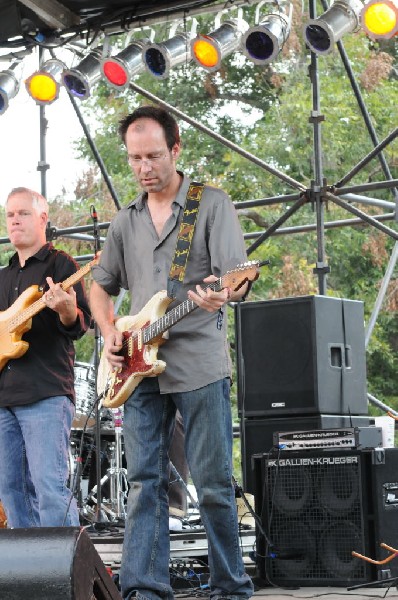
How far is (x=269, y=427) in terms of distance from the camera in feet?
18.3

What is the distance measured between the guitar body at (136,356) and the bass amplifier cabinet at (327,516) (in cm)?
130

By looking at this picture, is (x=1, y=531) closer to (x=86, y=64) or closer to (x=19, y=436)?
(x=19, y=436)

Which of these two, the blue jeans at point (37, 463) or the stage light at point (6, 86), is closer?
the blue jeans at point (37, 463)

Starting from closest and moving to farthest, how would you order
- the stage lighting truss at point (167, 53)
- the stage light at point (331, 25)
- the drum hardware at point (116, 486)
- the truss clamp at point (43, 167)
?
the stage light at point (331, 25) < the stage lighting truss at point (167, 53) < the drum hardware at point (116, 486) < the truss clamp at point (43, 167)

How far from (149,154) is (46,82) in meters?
3.49

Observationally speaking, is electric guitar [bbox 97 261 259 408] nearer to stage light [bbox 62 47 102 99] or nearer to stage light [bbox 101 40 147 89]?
stage light [bbox 101 40 147 89]

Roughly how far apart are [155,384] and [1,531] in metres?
1.54

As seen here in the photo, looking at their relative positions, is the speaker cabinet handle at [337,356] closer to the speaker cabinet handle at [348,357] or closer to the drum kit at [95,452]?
the speaker cabinet handle at [348,357]

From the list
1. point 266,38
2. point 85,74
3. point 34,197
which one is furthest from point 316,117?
point 34,197

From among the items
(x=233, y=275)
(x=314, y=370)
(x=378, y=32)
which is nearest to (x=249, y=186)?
→ (x=378, y=32)

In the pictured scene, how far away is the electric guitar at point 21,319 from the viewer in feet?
15.5

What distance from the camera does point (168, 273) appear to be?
402 cm

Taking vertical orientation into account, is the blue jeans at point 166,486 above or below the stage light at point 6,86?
below

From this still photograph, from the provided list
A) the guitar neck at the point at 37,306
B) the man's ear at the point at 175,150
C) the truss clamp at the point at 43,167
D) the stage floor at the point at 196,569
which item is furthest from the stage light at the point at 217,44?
the stage floor at the point at 196,569
